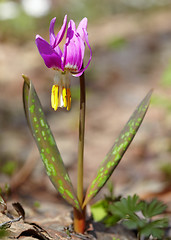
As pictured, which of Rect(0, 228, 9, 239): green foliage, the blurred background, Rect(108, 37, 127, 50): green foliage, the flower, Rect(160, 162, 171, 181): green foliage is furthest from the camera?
Rect(108, 37, 127, 50): green foliage

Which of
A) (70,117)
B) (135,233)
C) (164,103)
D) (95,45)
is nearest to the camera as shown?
(135,233)

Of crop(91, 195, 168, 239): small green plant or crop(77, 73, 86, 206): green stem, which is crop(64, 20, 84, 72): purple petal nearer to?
crop(77, 73, 86, 206): green stem

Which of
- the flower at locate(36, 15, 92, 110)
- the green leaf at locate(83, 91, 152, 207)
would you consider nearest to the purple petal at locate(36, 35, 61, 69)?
the flower at locate(36, 15, 92, 110)

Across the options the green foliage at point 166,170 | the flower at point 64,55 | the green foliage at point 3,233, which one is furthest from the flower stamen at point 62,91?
the green foliage at point 166,170

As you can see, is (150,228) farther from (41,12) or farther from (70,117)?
(41,12)

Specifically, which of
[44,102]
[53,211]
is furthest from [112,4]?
[53,211]
